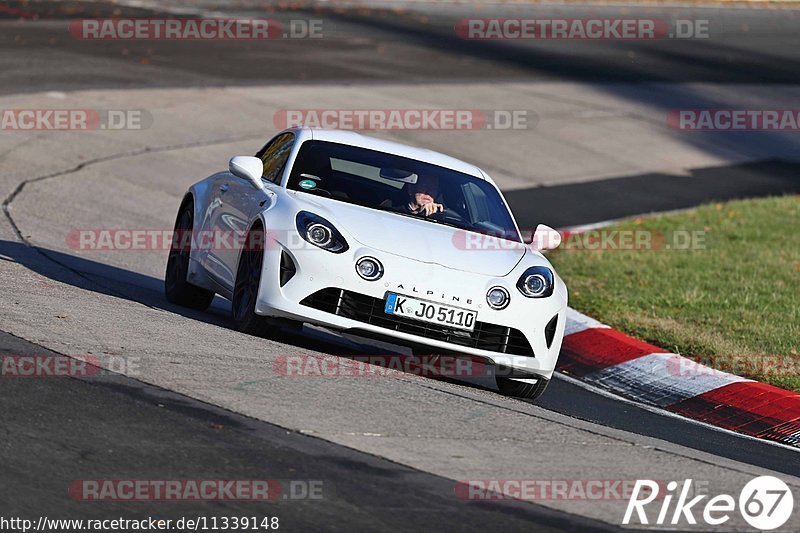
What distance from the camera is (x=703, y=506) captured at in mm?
6211

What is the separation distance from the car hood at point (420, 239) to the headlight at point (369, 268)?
10cm

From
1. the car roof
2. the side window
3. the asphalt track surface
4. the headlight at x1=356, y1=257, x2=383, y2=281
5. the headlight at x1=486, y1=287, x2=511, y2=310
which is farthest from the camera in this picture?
the car roof

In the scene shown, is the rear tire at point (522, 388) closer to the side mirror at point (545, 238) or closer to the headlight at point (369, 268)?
the side mirror at point (545, 238)

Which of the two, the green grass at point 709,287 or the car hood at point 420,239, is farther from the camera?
the green grass at point 709,287

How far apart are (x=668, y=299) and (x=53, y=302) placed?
18.3ft

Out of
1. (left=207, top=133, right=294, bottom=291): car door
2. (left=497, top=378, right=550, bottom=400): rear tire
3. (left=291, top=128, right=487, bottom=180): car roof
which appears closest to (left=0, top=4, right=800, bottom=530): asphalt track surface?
(left=497, top=378, right=550, bottom=400): rear tire

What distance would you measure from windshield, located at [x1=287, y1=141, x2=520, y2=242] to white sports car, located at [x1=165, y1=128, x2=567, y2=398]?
0.03 feet

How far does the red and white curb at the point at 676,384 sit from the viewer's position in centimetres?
923

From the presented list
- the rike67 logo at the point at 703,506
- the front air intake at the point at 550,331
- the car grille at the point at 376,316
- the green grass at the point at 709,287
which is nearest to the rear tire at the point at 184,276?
the car grille at the point at 376,316

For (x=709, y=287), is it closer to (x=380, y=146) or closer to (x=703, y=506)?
(x=380, y=146)

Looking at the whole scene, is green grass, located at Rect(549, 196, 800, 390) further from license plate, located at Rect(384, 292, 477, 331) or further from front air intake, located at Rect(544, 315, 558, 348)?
license plate, located at Rect(384, 292, 477, 331)

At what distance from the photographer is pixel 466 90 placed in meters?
24.5

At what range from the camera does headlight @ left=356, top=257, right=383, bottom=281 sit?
8.28 m

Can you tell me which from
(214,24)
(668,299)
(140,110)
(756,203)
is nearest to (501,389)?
(668,299)
